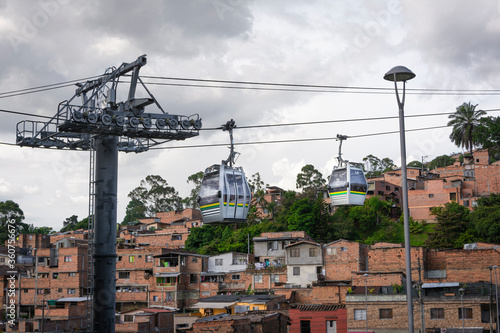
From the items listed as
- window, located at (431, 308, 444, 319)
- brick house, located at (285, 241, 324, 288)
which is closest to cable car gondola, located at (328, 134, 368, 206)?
window, located at (431, 308, 444, 319)

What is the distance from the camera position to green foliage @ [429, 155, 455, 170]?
11025 cm

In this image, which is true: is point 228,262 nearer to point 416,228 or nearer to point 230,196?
point 416,228

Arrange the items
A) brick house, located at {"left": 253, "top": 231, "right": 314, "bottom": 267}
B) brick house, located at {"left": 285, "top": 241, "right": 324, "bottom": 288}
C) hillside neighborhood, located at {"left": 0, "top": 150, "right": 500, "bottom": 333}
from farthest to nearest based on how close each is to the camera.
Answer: brick house, located at {"left": 253, "top": 231, "right": 314, "bottom": 267} < brick house, located at {"left": 285, "top": 241, "right": 324, "bottom": 288} < hillside neighborhood, located at {"left": 0, "top": 150, "right": 500, "bottom": 333}

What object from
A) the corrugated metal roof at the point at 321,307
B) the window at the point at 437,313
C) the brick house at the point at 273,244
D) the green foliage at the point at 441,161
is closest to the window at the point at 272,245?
the brick house at the point at 273,244

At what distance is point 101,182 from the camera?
24297mm

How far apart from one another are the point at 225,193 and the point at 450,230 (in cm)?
4435

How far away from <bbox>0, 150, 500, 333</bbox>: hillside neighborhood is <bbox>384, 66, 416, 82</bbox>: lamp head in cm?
2195

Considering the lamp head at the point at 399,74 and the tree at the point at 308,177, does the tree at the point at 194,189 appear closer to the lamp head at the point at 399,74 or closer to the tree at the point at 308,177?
the tree at the point at 308,177

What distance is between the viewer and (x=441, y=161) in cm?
11194

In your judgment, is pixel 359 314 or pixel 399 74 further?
pixel 359 314

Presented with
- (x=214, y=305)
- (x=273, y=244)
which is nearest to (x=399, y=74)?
(x=214, y=305)

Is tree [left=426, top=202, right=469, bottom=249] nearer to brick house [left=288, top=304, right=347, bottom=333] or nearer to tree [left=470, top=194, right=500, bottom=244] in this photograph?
tree [left=470, top=194, right=500, bottom=244]

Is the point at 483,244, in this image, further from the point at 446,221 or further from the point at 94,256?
the point at 94,256

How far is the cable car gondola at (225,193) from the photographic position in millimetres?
21406
